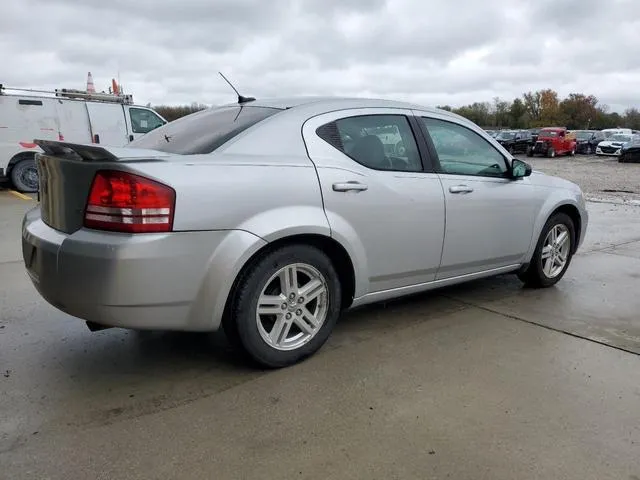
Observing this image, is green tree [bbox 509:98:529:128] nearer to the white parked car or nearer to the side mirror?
the white parked car

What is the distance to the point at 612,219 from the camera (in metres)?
9.29

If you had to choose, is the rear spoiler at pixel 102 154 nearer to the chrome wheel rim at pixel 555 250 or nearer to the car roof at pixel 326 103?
the car roof at pixel 326 103

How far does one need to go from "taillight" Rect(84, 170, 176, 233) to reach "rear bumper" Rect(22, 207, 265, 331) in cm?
5

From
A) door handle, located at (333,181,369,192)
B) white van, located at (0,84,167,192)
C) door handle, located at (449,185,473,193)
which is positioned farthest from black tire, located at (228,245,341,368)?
white van, located at (0,84,167,192)

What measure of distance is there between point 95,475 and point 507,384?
2.11 m

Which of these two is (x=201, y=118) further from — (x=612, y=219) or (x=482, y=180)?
(x=612, y=219)

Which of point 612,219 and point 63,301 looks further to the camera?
point 612,219

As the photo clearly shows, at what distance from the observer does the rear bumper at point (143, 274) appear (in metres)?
2.62

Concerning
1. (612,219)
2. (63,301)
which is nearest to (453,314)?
(63,301)

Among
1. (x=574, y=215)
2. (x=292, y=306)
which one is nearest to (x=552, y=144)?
(x=574, y=215)

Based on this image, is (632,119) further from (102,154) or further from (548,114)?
(102,154)

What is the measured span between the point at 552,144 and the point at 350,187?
108ft

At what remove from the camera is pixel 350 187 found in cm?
330

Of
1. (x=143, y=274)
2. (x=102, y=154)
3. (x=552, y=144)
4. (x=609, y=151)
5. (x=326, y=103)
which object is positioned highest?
(x=326, y=103)
